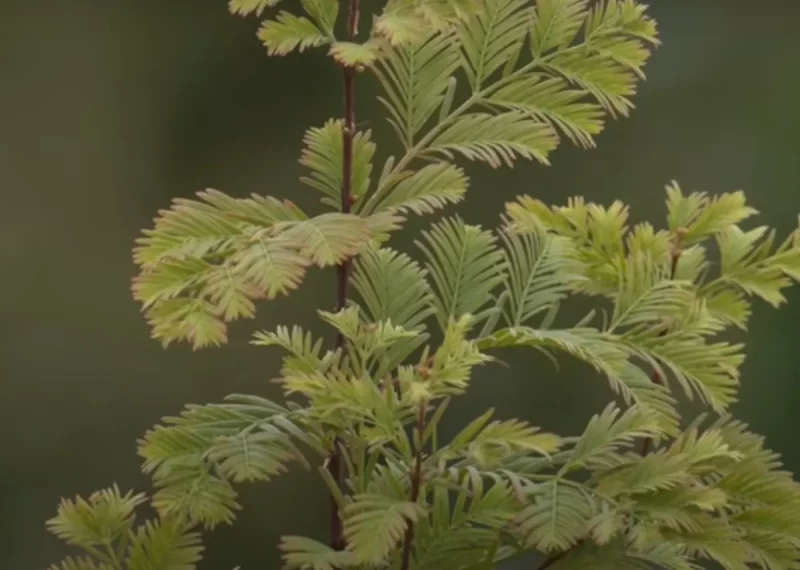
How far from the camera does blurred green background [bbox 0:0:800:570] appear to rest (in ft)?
3.83

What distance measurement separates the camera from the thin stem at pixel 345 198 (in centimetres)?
70

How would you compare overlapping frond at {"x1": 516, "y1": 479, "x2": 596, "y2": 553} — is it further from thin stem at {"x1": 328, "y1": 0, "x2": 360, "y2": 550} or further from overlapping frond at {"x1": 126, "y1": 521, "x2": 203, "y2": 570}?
overlapping frond at {"x1": 126, "y1": 521, "x2": 203, "y2": 570}

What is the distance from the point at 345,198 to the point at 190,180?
0.52m

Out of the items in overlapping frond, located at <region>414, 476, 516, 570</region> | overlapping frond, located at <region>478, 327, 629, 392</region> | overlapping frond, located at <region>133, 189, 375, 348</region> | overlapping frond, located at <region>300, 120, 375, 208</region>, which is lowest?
overlapping frond, located at <region>414, 476, 516, 570</region>

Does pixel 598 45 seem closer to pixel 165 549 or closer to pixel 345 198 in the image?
pixel 345 198

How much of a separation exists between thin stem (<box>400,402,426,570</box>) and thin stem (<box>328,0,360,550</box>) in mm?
51

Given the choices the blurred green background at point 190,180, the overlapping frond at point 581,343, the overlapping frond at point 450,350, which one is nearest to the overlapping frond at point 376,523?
the overlapping frond at point 450,350

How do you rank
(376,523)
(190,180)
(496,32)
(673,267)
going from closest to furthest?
(376,523) < (496,32) < (673,267) < (190,180)

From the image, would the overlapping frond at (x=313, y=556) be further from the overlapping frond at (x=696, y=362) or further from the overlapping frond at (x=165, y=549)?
the overlapping frond at (x=696, y=362)

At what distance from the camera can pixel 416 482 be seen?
679 mm

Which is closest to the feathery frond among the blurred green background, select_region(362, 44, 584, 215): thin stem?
select_region(362, 44, 584, 215): thin stem

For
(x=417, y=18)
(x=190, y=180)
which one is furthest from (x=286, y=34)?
(x=190, y=180)

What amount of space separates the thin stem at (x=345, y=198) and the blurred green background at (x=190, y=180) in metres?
0.48

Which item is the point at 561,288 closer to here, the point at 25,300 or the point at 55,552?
the point at 25,300
